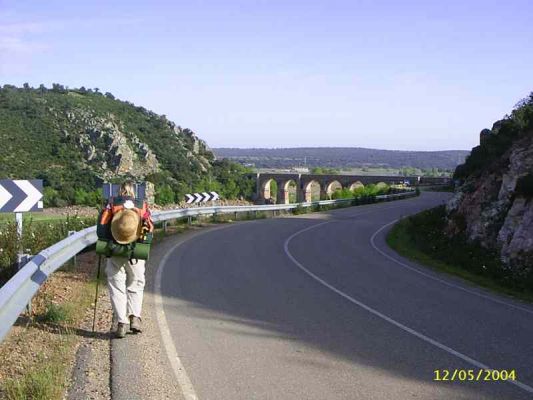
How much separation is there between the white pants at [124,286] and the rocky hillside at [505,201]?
8.84 metres

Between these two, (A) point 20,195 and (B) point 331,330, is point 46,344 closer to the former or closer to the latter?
(A) point 20,195

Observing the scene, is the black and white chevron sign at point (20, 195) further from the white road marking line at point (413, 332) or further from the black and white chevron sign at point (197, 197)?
the black and white chevron sign at point (197, 197)

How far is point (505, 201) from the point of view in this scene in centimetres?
1761

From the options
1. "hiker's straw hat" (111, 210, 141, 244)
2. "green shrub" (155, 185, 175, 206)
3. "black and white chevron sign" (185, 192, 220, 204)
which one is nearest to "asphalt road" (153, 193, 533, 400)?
"hiker's straw hat" (111, 210, 141, 244)

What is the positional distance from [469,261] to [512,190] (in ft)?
8.61

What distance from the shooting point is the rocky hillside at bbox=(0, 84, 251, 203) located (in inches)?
2178

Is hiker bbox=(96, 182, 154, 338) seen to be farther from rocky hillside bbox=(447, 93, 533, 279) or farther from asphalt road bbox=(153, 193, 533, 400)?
rocky hillside bbox=(447, 93, 533, 279)

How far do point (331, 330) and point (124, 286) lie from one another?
2.54 meters

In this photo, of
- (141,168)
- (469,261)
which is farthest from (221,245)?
(141,168)

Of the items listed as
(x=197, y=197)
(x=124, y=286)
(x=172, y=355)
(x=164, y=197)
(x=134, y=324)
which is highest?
(x=124, y=286)

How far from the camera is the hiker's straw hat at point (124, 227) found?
282 inches

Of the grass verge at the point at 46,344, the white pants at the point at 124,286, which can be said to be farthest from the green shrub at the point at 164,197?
the white pants at the point at 124,286

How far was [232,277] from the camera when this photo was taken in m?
12.3

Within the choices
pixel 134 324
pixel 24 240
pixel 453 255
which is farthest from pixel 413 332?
pixel 453 255
